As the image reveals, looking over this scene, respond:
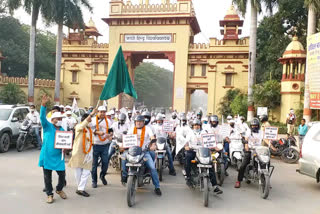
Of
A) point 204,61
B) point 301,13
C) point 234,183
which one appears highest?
point 301,13

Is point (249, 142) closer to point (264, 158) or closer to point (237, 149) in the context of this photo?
point (264, 158)

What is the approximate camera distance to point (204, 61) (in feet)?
84.8

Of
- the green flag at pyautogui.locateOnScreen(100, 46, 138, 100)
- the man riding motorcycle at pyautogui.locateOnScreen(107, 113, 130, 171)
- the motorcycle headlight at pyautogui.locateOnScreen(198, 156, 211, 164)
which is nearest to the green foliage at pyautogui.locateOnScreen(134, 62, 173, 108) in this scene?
the green flag at pyautogui.locateOnScreen(100, 46, 138, 100)

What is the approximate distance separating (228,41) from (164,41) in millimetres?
5785

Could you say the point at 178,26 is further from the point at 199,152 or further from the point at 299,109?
the point at 199,152

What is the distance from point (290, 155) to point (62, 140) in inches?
306

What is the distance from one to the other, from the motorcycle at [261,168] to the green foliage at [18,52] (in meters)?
33.6

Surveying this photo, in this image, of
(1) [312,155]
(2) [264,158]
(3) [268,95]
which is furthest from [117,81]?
(3) [268,95]

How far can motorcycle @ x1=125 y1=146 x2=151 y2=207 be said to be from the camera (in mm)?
4812

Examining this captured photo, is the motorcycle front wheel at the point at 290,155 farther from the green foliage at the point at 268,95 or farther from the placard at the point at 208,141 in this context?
the green foliage at the point at 268,95

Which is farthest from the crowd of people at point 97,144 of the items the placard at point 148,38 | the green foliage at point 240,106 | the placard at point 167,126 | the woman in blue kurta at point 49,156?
the placard at point 148,38

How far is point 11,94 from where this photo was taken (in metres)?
22.5

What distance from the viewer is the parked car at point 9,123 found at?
30.7 ft

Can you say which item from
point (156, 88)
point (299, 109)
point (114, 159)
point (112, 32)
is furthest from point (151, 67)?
point (114, 159)
